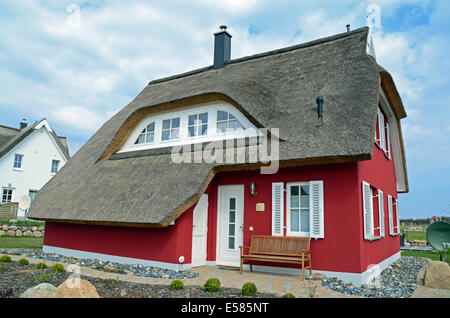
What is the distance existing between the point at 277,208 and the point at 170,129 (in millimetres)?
4459

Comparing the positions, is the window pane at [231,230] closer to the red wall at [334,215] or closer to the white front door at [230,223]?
the white front door at [230,223]

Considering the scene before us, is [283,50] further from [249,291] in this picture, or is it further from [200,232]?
[249,291]

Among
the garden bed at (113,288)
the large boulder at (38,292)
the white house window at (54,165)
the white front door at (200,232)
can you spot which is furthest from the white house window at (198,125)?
the white house window at (54,165)

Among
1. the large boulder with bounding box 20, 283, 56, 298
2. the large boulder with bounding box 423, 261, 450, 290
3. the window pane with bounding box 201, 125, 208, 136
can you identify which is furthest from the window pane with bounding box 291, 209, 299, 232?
the large boulder with bounding box 20, 283, 56, 298

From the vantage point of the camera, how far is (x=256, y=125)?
830 centimetres

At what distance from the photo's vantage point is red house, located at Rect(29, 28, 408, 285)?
23.9ft

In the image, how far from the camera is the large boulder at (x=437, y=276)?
22.5 ft

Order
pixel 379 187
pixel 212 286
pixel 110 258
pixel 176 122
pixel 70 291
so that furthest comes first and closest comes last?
pixel 176 122
pixel 379 187
pixel 110 258
pixel 212 286
pixel 70 291

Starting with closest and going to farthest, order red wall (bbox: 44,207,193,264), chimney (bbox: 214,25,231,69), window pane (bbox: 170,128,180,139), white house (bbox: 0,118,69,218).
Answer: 1. red wall (bbox: 44,207,193,264)
2. window pane (bbox: 170,128,180,139)
3. chimney (bbox: 214,25,231,69)
4. white house (bbox: 0,118,69,218)

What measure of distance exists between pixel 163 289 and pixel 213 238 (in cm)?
311

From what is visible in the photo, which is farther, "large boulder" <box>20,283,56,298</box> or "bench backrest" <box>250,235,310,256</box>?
"bench backrest" <box>250,235,310,256</box>

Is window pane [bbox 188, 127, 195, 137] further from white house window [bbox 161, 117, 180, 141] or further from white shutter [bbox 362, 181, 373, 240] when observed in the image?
white shutter [bbox 362, 181, 373, 240]

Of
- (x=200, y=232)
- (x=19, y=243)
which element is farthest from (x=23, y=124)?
(x=200, y=232)

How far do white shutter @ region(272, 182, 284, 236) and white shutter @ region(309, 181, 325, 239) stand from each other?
71 centimetres
